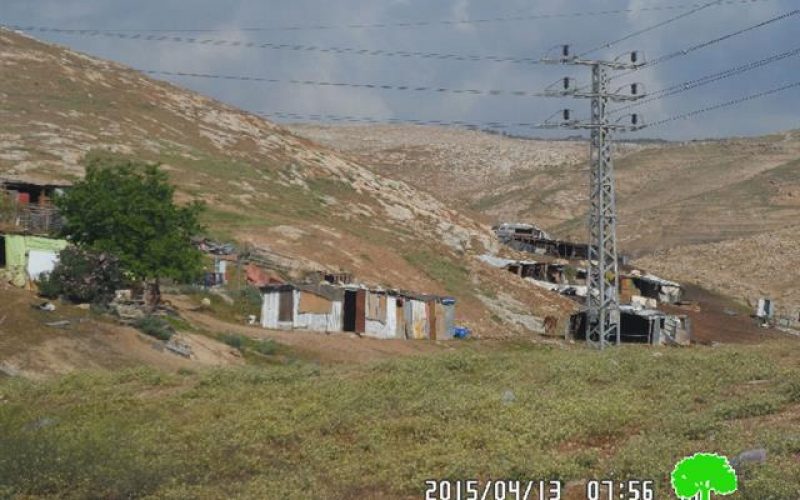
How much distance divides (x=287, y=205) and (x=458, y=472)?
6403cm

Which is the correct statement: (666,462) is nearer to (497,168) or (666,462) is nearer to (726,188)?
(726,188)

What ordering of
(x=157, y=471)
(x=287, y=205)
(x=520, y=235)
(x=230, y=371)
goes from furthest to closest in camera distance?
(x=520, y=235) < (x=287, y=205) < (x=230, y=371) < (x=157, y=471)

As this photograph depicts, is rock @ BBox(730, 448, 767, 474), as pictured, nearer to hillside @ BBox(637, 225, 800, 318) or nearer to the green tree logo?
the green tree logo

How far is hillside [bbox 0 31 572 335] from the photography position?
6544 centimetres

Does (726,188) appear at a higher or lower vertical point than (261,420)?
higher

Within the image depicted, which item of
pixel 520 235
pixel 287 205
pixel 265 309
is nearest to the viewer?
pixel 265 309

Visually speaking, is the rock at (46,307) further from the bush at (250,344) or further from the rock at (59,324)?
the bush at (250,344)

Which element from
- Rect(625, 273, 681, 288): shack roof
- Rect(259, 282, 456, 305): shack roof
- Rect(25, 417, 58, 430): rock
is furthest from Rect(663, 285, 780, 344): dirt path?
Rect(25, 417, 58, 430): rock

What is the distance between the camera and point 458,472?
15.3 m

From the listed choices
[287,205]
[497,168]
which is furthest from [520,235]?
[497,168]
